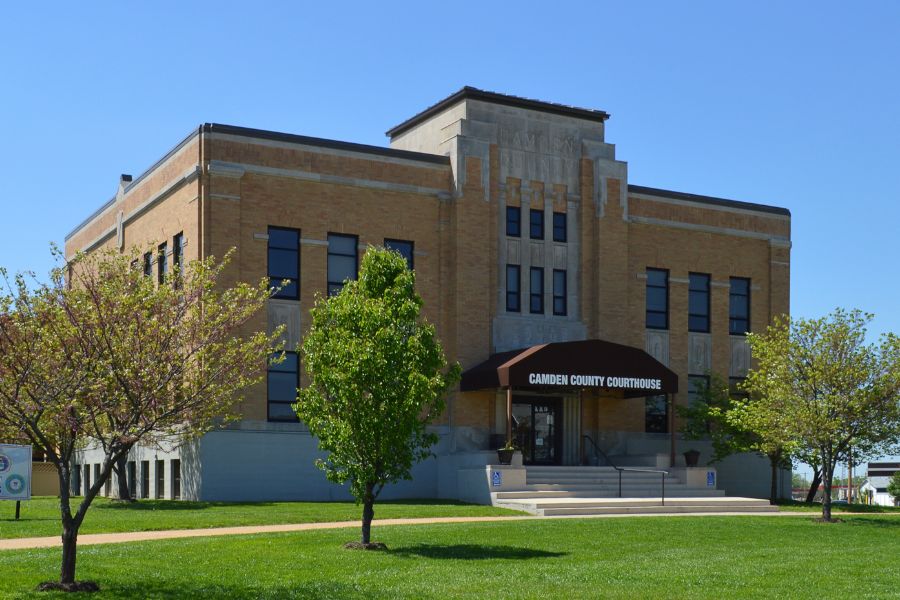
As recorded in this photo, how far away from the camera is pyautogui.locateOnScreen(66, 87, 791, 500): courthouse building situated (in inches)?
1411

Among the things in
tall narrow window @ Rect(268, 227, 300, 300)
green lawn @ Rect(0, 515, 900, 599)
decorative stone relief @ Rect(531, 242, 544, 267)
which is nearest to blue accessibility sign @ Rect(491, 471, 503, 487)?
green lawn @ Rect(0, 515, 900, 599)

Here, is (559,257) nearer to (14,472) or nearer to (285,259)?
(285,259)

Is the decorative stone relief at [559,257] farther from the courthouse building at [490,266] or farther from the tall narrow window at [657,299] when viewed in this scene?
the tall narrow window at [657,299]

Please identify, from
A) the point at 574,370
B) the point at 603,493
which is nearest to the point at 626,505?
the point at 603,493

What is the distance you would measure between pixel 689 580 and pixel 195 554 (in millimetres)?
8073

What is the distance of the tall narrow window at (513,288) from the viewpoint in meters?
39.8

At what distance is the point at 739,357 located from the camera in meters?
44.3

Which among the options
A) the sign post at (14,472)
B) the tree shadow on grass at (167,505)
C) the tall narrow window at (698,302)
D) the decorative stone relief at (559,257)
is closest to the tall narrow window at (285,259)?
the tree shadow on grass at (167,505)

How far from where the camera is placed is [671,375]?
126 feet

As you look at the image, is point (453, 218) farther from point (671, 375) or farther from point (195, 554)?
point (195, 554)

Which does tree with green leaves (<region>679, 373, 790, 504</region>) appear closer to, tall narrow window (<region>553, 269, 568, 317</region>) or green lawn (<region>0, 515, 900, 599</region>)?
tall narrow window (<region>553, 269, 568, 317</region>)

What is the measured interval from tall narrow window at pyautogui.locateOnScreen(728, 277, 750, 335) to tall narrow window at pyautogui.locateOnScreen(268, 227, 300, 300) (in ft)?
54.8

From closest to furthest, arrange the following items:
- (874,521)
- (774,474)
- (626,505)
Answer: (874,521), (626,505), (774,474)

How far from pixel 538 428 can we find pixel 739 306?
9963 mm
